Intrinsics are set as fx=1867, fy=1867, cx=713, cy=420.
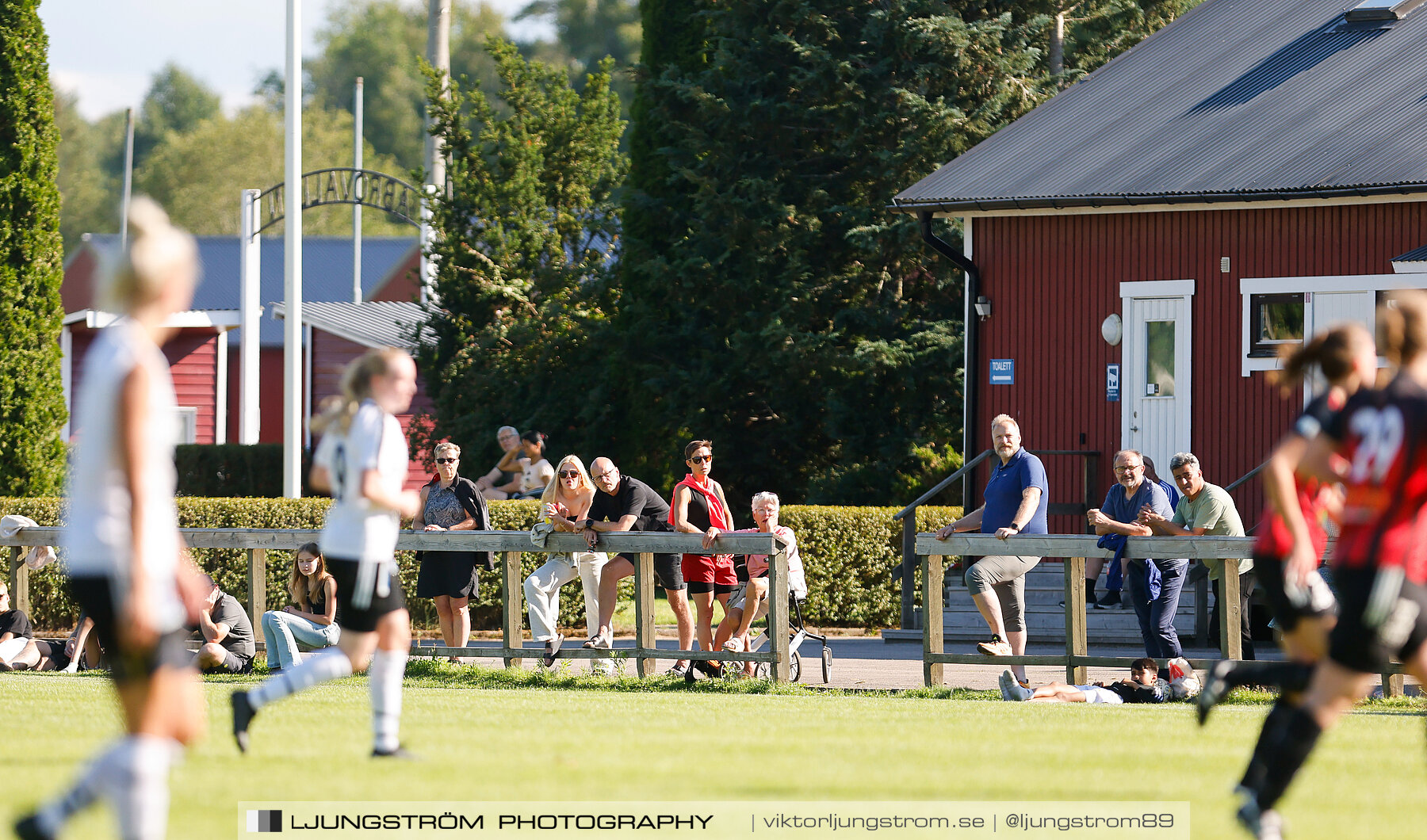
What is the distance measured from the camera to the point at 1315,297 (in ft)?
65.5

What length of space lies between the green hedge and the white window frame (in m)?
3.81

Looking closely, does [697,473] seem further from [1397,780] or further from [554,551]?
[1397,780]

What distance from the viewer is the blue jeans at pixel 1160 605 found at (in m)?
13.3

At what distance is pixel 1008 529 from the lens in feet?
43.3

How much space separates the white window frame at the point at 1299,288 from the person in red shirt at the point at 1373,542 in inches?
534

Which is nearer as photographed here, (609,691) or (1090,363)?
(609,691)

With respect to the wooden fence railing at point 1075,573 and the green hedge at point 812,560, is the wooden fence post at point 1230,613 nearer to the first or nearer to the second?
the wooden fence railing at point 1075,573

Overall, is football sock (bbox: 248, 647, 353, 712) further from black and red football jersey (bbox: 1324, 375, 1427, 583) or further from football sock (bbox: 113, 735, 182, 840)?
black and red football jersey (bbox: 1324, 375, 1427, 583)

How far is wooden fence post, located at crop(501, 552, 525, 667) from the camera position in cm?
1423

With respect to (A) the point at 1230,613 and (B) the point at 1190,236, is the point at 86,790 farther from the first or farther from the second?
(B) the point at 1190,236

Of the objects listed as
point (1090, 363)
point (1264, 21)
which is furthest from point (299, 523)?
point (1264, 21)

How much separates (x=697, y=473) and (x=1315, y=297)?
337 inches

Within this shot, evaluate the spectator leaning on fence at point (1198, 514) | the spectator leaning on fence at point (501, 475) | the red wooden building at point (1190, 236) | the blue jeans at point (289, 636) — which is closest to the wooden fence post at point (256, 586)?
the blue jeans at point (289, 636)

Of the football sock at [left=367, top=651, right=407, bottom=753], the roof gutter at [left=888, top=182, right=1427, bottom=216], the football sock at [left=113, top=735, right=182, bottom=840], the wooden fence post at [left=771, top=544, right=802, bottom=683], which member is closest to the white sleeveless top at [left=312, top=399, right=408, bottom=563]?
the football sock at [left=367, top=651, right=407, bottom=753]
